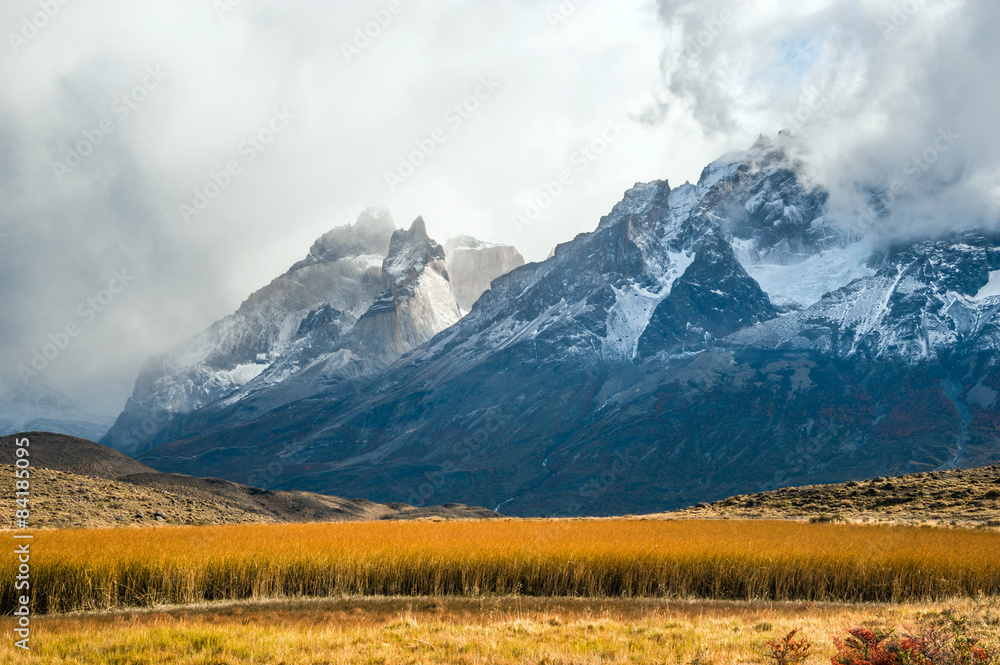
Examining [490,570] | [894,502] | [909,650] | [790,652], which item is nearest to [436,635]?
[790,652]

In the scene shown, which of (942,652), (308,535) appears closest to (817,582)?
(942,652)

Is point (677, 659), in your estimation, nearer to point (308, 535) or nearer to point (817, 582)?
point (817, 582)

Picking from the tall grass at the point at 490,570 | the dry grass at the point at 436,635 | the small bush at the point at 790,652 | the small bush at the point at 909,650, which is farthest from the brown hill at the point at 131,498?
the small bush at the point at 909,650

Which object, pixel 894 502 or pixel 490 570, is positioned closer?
pixel 490 570

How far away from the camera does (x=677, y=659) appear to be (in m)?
19.9

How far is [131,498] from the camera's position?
78562 mm

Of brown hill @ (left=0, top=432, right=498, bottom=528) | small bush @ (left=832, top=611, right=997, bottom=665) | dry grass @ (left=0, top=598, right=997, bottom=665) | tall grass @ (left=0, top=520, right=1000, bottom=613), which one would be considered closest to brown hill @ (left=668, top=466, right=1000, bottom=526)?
tall grass @ (left=0, top=520, right=1000, bottom=613)

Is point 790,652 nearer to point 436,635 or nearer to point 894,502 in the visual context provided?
point 436,635

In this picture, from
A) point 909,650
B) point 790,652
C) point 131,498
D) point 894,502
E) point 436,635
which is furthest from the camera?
point 131,498

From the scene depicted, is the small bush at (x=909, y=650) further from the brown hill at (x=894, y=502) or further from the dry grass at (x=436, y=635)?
the brown hill at (x=894, y=502)

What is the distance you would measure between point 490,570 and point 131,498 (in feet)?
192

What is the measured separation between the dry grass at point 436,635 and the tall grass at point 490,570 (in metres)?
2.21

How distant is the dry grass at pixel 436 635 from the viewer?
1967 cm

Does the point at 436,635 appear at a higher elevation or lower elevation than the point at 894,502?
higher
